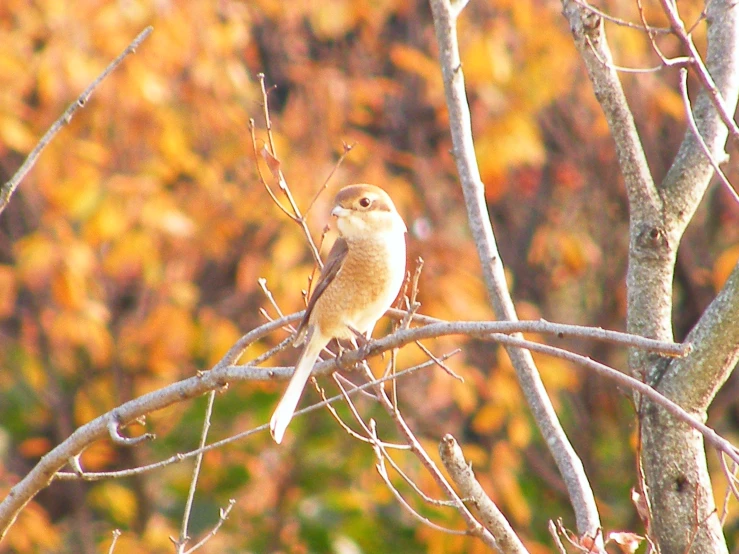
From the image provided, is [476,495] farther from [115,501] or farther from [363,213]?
[115,501]

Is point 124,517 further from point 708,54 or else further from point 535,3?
point 708,54

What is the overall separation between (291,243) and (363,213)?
192cm

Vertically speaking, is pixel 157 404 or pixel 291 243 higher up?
pixel 157 404

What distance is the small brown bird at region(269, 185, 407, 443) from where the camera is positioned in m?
2.98

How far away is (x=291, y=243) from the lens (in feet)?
16.4

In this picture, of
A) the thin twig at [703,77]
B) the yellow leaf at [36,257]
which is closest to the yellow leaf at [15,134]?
the yellow leaf at [36,257]

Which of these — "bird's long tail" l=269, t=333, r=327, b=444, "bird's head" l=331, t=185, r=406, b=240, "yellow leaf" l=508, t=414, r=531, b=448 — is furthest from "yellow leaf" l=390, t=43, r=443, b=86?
"bird's long tail" l=269, t=333, r=327, b=444

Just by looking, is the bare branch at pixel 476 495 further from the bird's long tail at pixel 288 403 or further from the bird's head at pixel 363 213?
the bird's head at pixel 363 213

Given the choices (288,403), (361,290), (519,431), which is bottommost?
(519,431)

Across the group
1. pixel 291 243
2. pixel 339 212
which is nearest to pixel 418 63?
pixel 291 243

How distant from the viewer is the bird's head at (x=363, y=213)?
3100 mm

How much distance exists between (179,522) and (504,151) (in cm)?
294

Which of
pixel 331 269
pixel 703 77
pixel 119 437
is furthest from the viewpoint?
pixel 331 269

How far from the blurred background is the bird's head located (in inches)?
69.8
